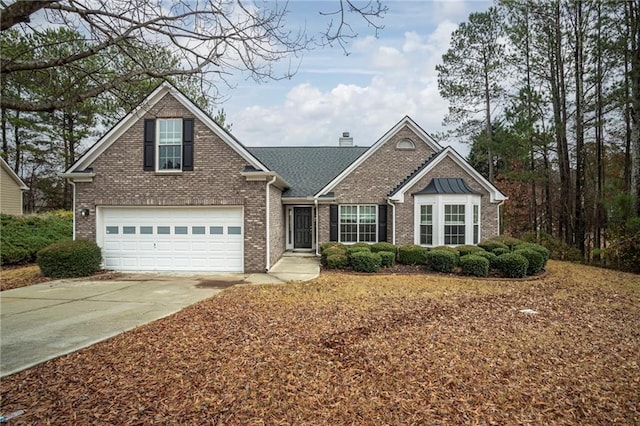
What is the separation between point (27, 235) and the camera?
1574cm

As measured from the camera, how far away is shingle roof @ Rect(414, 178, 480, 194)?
14.2 m

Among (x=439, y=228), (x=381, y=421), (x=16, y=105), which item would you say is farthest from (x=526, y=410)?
(x=439, y=228)

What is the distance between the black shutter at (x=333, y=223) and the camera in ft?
50.5

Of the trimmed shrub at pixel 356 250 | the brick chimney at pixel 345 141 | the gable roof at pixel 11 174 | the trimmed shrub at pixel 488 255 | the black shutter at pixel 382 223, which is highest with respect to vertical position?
the brick chimney at pixel 345 141

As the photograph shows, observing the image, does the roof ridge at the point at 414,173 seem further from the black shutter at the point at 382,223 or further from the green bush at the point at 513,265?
the green bush at the point at 513,265

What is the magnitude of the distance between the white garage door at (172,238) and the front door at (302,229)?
16.7ft

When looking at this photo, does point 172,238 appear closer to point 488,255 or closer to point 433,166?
point 433,166

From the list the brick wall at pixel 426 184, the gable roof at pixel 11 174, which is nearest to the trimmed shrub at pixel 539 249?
the brick wall at pixel 426 184

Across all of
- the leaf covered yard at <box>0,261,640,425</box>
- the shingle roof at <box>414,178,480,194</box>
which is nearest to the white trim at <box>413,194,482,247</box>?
the shingle roof at <box>414,178,480,194</box>

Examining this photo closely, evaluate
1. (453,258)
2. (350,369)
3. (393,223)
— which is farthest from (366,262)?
(350,369)

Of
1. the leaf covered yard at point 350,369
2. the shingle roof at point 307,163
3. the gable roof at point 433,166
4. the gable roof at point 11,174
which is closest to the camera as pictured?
the leaf covered yard at point 350,369

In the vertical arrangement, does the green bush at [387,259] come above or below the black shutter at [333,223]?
below

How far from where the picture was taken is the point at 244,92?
5938mm

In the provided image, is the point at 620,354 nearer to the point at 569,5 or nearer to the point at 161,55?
the point at 161,55
